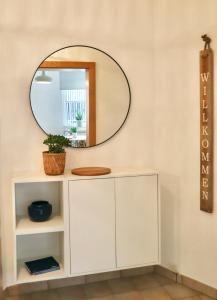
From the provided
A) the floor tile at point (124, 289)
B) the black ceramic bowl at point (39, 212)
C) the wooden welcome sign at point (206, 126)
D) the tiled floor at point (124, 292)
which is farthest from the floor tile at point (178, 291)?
the black ceramic bowl at point (39, 212)

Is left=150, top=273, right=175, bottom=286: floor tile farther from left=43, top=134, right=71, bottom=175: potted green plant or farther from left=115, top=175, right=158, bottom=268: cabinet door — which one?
left=43, top=134, right=71, bottom=175: potted green plant

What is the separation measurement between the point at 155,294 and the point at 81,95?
1.56m

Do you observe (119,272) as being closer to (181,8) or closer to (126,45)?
(126,45)

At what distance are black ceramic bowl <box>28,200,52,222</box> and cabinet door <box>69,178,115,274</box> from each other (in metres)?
0.20

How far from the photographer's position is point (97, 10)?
103 inches

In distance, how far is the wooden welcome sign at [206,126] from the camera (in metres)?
2.35

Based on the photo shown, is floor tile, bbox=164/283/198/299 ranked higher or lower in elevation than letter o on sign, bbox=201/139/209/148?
lower

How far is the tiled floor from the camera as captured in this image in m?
2.49

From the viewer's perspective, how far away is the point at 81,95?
8.48ft

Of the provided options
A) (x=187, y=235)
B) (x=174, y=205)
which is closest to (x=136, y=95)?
(x=174, y=205)

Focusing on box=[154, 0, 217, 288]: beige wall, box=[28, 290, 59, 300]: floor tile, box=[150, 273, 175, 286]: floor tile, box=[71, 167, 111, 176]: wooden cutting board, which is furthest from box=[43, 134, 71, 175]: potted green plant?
box=[150, 273, 175, 286]: floor tile

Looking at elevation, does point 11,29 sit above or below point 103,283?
above

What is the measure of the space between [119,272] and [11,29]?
2.03 meters

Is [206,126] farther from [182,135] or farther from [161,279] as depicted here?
[161,279]
